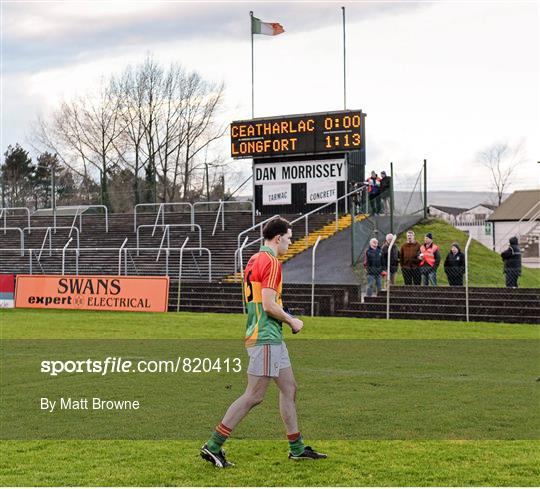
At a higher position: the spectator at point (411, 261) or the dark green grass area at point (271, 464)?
the spectator at point (411, 261)

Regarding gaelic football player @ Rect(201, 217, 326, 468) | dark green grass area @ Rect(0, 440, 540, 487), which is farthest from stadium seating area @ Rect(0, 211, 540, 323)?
gaelic football player @ Rect(201, 217, 326, 468)

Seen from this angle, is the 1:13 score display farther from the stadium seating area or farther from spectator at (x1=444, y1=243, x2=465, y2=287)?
spectator at (x1=444, y1=243, x2=465, y2=287)

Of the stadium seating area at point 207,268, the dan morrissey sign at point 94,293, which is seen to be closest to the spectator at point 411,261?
the stadium seating area at point 207,268

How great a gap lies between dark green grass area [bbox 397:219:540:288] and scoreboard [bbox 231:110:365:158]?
3.97 meters

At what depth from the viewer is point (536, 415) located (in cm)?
1048

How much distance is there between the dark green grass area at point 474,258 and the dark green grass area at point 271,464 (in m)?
21.0

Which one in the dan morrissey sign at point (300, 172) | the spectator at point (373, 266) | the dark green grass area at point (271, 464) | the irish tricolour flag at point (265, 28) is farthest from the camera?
the irish tricolour flag at point (265, 28)

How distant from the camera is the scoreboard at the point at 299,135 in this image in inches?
1401

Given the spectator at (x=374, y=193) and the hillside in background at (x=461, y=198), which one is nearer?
the spectator at (x=374, y=193)

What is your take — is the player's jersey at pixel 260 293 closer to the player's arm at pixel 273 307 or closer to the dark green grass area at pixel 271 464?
the player's arm at pixel 273 307

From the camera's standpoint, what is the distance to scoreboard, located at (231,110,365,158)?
35594 mm

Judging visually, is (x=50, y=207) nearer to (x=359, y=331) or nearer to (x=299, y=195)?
(x=299, y=195)

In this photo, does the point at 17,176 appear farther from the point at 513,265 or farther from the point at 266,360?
the point at 266,360

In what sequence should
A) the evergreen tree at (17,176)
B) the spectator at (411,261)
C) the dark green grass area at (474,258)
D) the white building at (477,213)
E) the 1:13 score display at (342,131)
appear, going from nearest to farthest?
the spectator at (411,261), the dark green grass area at (474,258), the 1:13 score display at (342,131), the evergreen tree at (17,176), the white building at (477,213)
